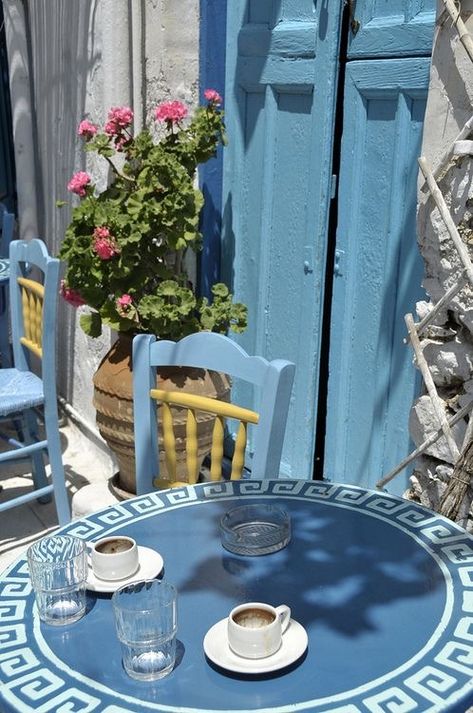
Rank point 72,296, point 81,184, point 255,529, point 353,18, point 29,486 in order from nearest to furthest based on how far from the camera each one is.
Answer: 1. point 255,529
2. point 353,18
3. point 81,184
4. point 72,296
5. point 29,486

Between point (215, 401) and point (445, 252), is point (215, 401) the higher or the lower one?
the lower one

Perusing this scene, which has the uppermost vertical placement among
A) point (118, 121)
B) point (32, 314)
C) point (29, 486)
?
point (118, 121)

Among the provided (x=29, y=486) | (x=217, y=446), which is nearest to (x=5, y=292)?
(x=29, y=486)

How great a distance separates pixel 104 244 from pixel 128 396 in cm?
58

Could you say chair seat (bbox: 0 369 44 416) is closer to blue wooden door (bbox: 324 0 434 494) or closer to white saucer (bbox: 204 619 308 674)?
blue wooden door (bbox: 324 0 434 494)

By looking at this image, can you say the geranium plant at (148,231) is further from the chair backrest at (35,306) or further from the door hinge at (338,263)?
the door hinge at (338,263)

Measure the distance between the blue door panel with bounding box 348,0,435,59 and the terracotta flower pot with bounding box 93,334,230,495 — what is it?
1.25 m

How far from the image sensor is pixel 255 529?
1.68 metres

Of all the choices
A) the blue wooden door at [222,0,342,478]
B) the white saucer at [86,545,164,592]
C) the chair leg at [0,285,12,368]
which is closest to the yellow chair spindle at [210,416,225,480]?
the white saucer at [86,545,164,592]

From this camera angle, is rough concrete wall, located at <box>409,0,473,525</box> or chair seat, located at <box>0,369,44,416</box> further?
chair seat, located at <box>0,369,44,416</box>

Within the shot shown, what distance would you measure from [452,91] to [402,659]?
59.0 inches

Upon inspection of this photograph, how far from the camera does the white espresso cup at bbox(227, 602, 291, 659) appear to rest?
1266 millimetres

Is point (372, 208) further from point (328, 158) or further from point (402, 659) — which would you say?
point (402, 659)

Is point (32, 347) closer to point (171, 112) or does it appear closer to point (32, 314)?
point (32, 314)
